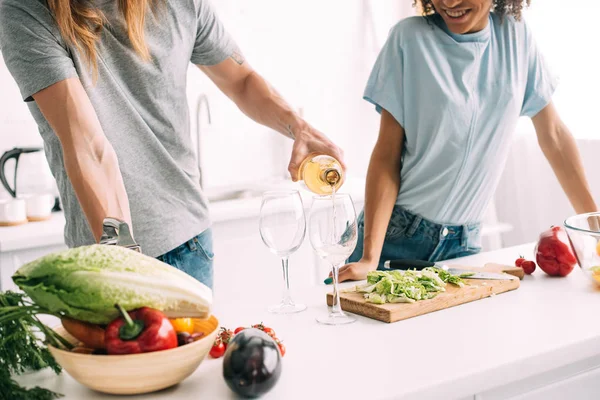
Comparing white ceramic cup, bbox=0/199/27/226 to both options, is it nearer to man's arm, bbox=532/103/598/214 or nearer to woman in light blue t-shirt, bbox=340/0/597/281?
woman in light blue t-shirt, bbox=340/0/597/281

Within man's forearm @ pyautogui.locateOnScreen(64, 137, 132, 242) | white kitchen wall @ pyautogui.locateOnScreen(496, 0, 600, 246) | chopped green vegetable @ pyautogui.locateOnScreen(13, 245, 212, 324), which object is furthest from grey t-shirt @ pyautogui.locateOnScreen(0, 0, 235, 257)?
white kitchen wall @ pyautogui.locateOnScreen(496, 0, 600, 246)

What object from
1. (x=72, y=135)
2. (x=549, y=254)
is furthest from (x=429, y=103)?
(x=72, y=135)

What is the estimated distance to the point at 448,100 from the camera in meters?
1.84

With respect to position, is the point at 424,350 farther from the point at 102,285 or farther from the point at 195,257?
the point at 195,257

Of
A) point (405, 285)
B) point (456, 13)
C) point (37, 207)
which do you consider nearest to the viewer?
point (405, 285)

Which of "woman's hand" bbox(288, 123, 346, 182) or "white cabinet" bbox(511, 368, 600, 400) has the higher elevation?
"woman's hand" bbox(288, 123, 346, 182)

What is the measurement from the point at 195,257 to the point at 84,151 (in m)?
0.53

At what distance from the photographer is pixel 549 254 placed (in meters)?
1.55

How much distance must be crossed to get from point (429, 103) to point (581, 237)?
0.59 meters

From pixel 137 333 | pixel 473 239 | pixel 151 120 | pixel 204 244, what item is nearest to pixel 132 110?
pixel 151 120

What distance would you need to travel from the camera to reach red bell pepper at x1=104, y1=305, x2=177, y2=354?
36.8 inches

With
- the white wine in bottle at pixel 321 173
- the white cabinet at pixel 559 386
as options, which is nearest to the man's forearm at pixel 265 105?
the white wine in bottle at pixel 321 173

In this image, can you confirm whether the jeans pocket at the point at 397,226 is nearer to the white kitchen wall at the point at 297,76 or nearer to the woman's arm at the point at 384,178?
the woman's arm at the point at 384,178

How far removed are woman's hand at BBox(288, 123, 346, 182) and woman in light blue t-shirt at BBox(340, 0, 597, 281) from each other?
34 cm
